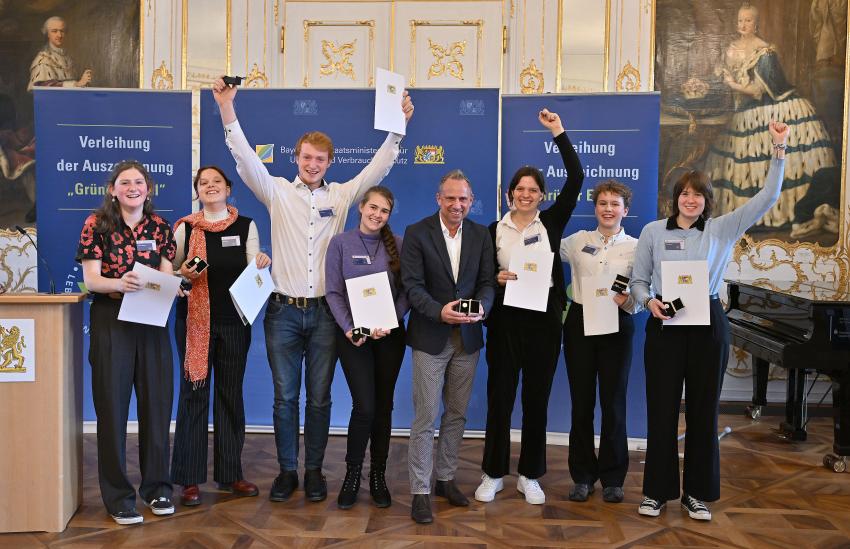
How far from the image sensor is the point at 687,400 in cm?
327

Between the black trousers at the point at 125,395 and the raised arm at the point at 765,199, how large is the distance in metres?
2.57

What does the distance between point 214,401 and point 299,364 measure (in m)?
0.45

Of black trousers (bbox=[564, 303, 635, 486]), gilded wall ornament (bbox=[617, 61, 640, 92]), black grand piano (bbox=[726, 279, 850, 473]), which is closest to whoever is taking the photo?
black trousers (bbox=[564, 303, 635, 486])

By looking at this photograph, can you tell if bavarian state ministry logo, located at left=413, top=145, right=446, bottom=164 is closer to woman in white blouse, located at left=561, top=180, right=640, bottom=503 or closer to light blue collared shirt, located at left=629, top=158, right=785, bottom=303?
woman in white blouse, located at left=561, top=180, right=640, bottom=503

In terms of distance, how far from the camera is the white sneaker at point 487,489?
3.52 m

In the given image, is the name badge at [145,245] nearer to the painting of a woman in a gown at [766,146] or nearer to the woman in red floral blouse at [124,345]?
the woman in red floral blouse at [124,345]

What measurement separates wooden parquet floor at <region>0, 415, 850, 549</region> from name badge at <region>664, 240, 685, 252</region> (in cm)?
125

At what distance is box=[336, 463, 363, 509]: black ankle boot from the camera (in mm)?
3381

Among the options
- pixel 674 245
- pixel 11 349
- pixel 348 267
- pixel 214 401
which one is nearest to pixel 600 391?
pixel 674 245

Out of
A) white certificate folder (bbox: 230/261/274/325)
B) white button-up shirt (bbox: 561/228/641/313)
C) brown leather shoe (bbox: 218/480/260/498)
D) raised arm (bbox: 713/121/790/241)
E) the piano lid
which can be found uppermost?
raised arm (bbox: 713/121/790/241)

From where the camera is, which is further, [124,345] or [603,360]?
[603,360]

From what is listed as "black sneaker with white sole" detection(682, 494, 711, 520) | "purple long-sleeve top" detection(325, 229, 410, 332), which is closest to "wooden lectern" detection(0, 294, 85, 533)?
"purple long-sleeve top" detection(325, 229, 410, 332)

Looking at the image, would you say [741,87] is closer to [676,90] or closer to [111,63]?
[676,90]

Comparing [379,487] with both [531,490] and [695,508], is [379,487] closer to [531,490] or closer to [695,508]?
[531,490]
